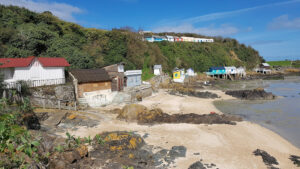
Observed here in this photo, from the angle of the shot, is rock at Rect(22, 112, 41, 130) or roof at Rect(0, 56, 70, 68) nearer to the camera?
rock at Rect(22, 112, 41, 130)

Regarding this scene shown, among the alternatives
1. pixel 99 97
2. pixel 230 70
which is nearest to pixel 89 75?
pixel 99 97

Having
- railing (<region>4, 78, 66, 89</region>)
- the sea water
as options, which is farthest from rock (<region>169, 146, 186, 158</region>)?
railing (<region>4, 78, 66, 89</region>)

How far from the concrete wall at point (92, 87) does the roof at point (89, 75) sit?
0.53m

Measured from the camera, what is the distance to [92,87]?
2373 cm

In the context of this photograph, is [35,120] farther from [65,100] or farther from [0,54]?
[0,54]

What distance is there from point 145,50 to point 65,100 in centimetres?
3440

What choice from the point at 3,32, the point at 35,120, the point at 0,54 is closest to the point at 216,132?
the point at 35,120

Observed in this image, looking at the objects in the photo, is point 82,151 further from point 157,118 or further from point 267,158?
point 267,158

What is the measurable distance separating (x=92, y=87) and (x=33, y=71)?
21.2 ft

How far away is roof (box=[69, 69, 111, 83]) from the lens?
22589mm

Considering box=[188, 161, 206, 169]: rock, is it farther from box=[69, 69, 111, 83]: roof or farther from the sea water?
box=[69, 69, 111, 83]: roof

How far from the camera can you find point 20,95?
58.2 ft

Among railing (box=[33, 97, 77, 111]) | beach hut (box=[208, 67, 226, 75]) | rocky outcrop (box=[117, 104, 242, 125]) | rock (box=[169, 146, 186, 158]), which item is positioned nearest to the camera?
rock (box=[169, 146, 186, 158])

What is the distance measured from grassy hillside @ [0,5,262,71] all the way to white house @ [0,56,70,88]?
21.4 ft
